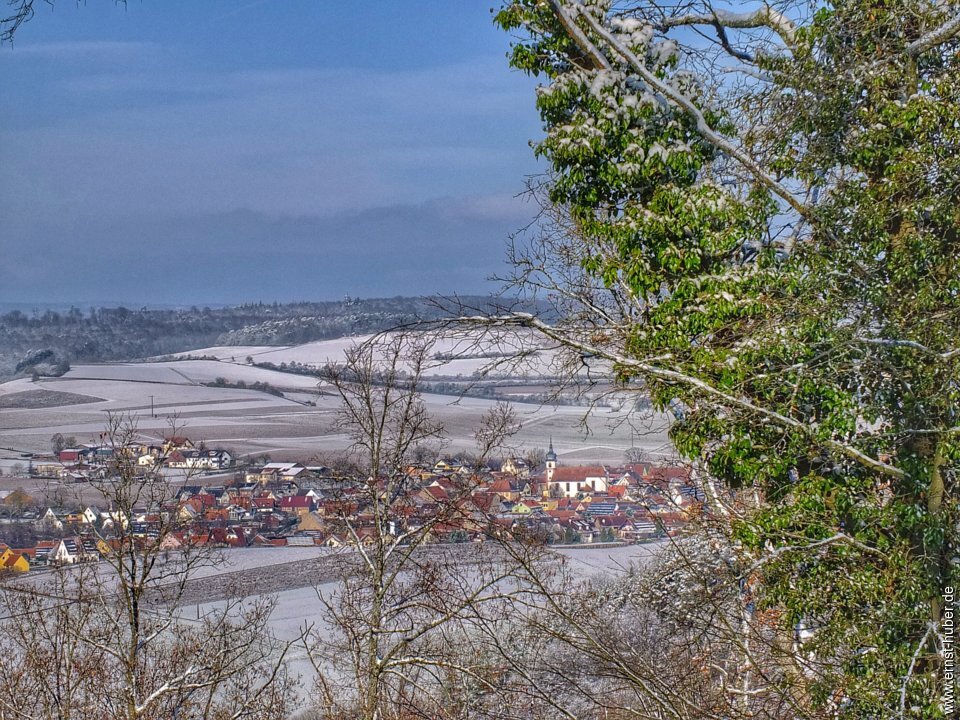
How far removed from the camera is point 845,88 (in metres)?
4.44

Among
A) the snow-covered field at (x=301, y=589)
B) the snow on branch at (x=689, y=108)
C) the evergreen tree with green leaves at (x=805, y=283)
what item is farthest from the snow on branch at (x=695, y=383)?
the snow-covered field at (x=301, y=589)

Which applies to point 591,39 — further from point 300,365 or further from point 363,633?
point 300,365

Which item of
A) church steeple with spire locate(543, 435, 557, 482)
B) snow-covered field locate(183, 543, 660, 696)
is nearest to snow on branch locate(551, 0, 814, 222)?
snow-covered field locate(183, 543, 660, 696)

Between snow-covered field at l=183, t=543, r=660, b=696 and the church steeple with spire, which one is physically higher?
the church steeple with spire

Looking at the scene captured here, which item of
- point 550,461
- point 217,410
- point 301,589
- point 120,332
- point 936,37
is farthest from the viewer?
point 120,332

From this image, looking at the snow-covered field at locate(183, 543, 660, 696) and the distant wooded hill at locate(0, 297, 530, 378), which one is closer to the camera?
the snow-covered field at locate(183, 543, 660, 696)

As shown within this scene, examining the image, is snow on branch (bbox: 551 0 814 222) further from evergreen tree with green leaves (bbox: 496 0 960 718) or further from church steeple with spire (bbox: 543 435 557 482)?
church steeple with spire (bbox: 543 435 557 482)

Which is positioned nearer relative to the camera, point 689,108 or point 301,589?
point 689,108

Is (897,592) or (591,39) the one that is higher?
(591,39)

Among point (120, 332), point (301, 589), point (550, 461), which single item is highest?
point (120, 332)

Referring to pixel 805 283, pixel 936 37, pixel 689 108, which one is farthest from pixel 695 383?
pixel 936 37

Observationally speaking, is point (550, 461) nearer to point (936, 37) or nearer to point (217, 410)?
point (217, 410)

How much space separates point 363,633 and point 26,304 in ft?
105

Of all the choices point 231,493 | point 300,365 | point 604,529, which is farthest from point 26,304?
point 604,529
